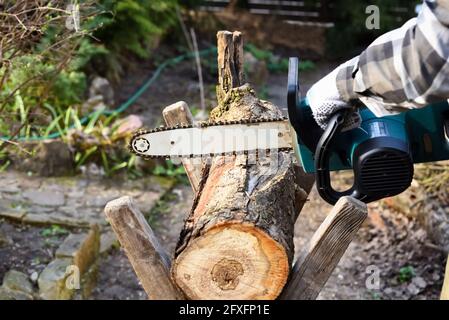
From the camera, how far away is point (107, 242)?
4.02m

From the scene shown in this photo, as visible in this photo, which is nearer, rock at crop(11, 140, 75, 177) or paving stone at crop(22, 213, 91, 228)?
paving stone at crop(22, 213, 91, 228)

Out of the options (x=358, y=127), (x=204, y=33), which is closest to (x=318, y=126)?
(x=358, y=127)

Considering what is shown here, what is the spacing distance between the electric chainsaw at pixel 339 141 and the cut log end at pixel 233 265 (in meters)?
0.25

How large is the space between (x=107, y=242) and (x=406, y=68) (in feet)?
8.74

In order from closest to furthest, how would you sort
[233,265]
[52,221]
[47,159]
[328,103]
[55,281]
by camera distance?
[328,103] → [233,265] → [55,281] → [52,221] → [47,159]

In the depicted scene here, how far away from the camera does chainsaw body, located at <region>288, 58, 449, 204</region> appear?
6.52ft

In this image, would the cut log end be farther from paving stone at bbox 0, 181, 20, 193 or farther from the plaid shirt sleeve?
paving stone at bbox 0, 181, 20, 193

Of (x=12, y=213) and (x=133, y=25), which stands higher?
(x=133, y=25)

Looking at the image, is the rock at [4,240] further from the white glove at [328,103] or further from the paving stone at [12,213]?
the white glove at [328,103]

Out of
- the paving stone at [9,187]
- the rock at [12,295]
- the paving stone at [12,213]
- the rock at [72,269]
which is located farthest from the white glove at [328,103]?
the paving stone at [9,187]

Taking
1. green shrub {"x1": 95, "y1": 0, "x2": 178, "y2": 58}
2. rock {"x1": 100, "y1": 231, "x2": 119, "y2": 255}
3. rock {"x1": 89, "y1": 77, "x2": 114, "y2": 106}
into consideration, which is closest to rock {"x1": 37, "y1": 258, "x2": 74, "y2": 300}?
rock {"x1": 100, "y1": 231, "x2": 119, "y2": 255}

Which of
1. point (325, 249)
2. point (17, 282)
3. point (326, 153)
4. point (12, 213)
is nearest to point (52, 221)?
point (12, 213)

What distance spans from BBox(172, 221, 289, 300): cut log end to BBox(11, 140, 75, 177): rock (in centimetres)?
272

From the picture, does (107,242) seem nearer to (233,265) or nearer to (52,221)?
(52,221)
